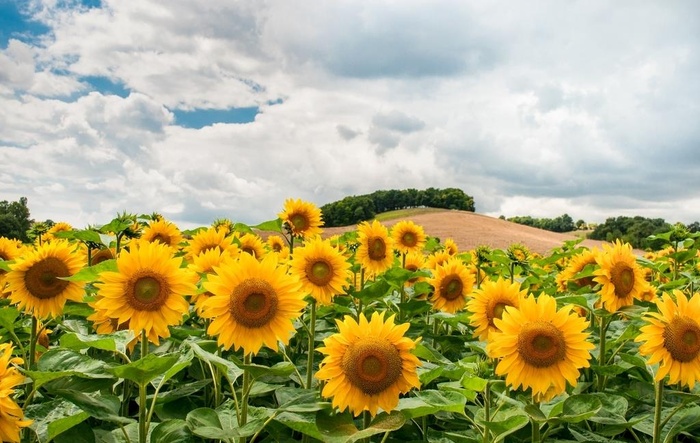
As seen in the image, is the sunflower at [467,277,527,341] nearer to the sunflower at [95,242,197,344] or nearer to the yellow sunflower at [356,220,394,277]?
the sunflower at [95,242,197,344]

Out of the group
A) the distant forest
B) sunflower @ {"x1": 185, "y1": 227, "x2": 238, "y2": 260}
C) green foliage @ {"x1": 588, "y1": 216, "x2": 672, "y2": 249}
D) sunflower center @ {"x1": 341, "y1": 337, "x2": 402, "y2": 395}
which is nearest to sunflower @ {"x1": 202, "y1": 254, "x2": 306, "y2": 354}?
sunflower center @ {"x1": 341, "y1": 337, "x2": 402, "y2": 395}

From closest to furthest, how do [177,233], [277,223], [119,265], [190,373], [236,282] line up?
[236,282] < [119,265] < [190,373] < [277,223] < [177,233]

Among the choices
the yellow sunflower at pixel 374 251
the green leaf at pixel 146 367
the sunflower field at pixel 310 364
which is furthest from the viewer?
the yellow sunflower at pixel 374 251

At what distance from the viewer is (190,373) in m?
4.24

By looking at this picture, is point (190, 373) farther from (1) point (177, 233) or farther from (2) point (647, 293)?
(2) point (647, 293)

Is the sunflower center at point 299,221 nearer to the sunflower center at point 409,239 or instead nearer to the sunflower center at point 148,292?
the sunflower center at point 409,239

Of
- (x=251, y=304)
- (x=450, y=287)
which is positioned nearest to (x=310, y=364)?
(x=251, y=304)

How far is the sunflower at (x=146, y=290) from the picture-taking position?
3580 millimetres

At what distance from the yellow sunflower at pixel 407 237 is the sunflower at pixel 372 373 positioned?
4872 mm

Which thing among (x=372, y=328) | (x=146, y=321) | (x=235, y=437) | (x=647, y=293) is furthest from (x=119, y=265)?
(x=647, y=293)

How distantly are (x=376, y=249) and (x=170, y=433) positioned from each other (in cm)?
411

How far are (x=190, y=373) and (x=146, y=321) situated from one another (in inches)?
31.4

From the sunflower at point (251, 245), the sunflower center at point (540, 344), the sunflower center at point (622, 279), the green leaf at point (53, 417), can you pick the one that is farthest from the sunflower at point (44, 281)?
the sunflower center at point (622, 279)

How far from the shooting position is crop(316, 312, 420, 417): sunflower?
9.88ft
